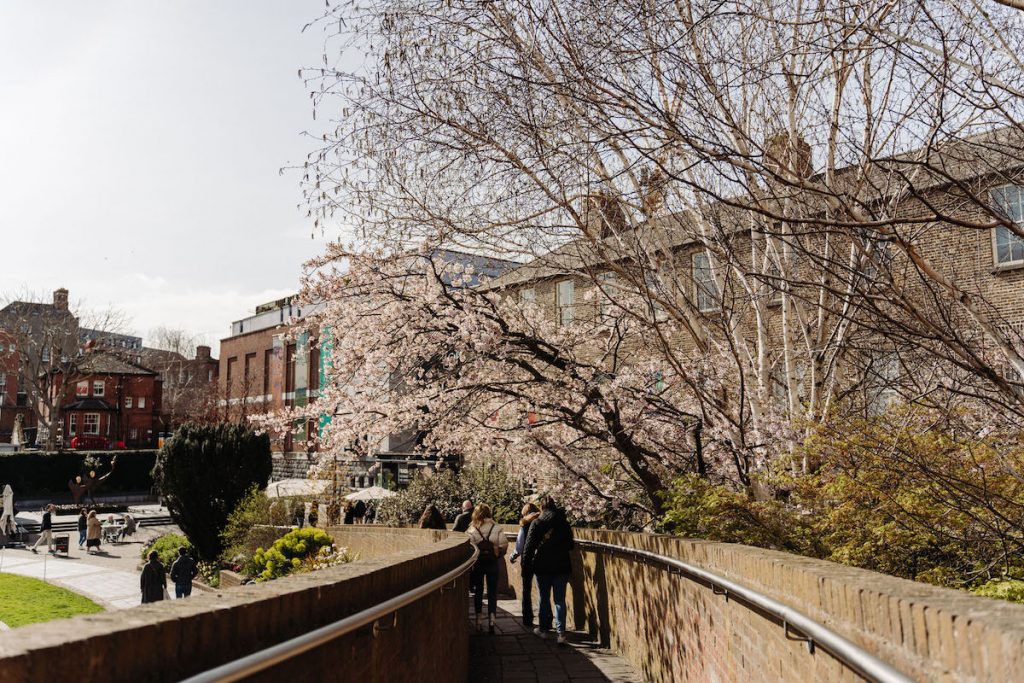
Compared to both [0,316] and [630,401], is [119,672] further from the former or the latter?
[0,316]

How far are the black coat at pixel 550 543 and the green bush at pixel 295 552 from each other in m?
5.21

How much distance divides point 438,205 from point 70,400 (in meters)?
74.4

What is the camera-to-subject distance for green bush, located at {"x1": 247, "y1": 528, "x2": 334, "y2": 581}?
1429 cm

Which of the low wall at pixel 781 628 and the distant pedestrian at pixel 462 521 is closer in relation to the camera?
the low wall at pixel 781 628

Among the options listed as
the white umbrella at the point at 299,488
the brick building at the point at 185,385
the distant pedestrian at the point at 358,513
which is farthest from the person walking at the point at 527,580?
the brick building at the point at 185,385

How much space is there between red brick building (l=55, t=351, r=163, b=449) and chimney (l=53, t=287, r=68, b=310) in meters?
5.25

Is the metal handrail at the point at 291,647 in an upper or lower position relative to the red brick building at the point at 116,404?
lower

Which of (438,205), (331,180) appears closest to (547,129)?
(438,205)

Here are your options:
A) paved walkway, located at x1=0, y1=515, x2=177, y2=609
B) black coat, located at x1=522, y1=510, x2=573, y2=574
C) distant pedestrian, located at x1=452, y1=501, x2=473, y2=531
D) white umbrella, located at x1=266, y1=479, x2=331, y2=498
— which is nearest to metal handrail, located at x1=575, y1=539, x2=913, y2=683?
black coat, located at x1=522, y1=510, x2=573, y2=574

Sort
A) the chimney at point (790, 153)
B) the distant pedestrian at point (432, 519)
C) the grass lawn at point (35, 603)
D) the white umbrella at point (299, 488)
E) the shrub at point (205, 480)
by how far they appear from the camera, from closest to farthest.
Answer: the chimney at point (790, 153)
the distant pedestrian at point (432, 519)
the grass lawn at point (35, 603)
the shrub at point (205, 480)
the white umbrella at point (299, 488)

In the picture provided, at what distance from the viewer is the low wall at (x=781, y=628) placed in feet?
7.94

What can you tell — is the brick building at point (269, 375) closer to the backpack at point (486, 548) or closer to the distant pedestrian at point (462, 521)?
the distant pedestrian at point (462, 521)

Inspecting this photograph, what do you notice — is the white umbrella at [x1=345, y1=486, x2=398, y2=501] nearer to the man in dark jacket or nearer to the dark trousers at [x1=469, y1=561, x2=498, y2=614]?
the dark trousers at [x1=469, y1=561, x2=498, y2=614]

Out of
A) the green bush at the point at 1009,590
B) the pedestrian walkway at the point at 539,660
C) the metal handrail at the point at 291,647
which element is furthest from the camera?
the pedestrian walkway at the point at 539,660
